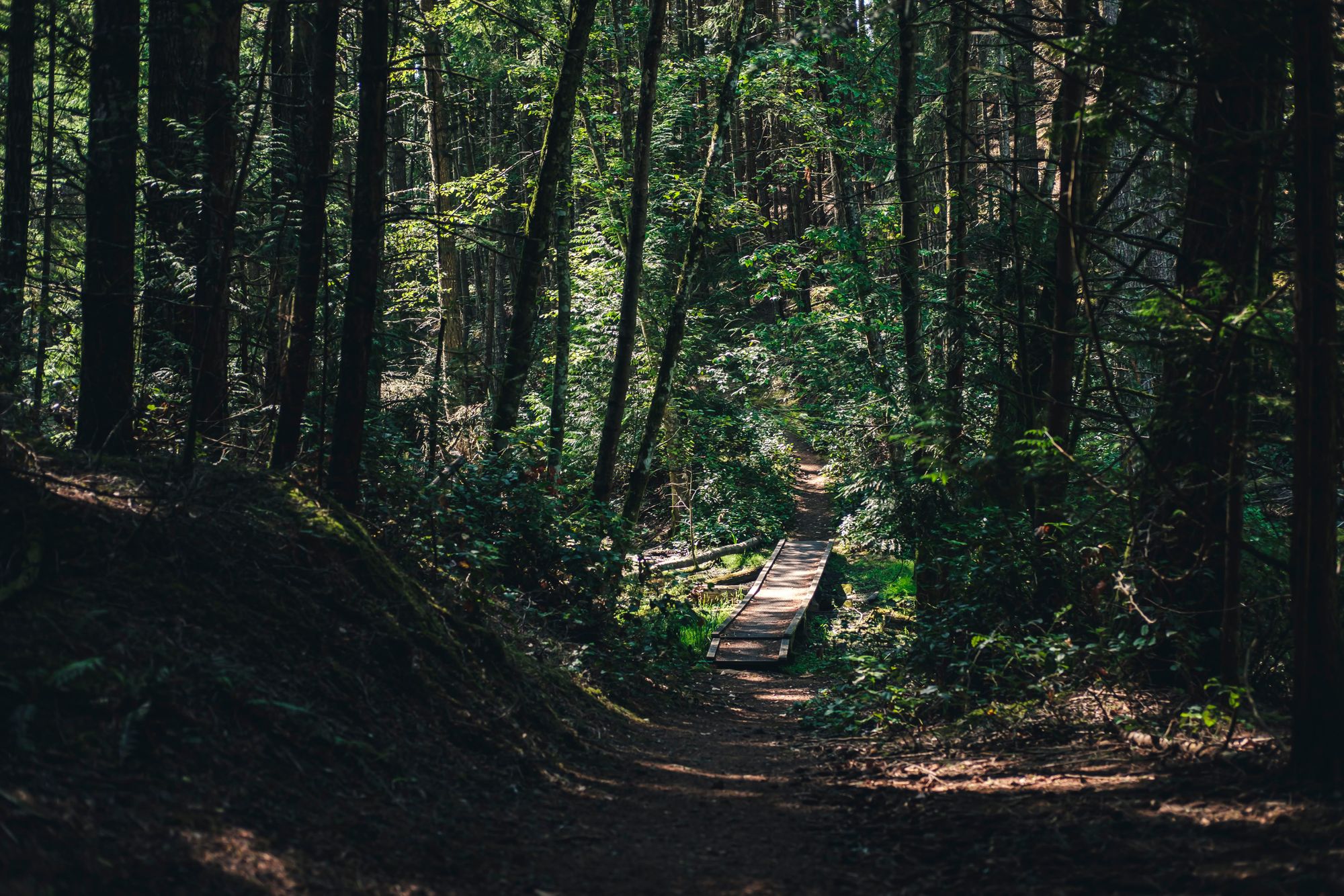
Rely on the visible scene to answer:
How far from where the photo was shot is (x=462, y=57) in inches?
674

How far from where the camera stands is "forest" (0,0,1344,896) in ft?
13.0

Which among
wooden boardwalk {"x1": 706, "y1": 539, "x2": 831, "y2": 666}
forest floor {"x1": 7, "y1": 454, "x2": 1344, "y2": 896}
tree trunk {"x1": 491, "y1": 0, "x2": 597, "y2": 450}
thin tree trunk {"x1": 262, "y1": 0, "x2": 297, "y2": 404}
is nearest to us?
forest floor {"x1": 7, "y1": 454, "x2": 1344, "y2": 896}

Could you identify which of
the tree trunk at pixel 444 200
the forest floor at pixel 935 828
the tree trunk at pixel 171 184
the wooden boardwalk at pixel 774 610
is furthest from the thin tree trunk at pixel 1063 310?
the tree trunk at pixel 444 200

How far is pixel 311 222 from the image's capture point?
23.2 feet

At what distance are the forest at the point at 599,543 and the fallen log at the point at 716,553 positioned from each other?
7893 mm

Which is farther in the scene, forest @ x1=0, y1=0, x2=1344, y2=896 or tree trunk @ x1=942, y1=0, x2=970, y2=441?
tree trunk @ x1=942, y1=0, x2=970, y2=441

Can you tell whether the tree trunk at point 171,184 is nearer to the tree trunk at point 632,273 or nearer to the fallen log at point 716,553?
the tree trunk at point 632,273

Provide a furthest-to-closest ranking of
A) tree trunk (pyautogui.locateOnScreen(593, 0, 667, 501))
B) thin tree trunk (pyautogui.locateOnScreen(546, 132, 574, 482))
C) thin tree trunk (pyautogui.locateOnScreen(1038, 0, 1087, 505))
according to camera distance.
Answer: thin tree trunk (pyautogui.locateOnScreen(546, 132, 574, 482)) < tree trunk (pyautogui.locateOnScreen(593, 0, 667, 501)) < thin tree trunk (pyautogui.locateOnScreen(1038, 0, 1087, 505))

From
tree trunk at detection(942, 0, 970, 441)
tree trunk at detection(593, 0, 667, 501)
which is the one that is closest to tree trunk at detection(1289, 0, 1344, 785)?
tree trunk at detection(942, 0, 970, 441)

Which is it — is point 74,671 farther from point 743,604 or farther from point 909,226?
point 743,604

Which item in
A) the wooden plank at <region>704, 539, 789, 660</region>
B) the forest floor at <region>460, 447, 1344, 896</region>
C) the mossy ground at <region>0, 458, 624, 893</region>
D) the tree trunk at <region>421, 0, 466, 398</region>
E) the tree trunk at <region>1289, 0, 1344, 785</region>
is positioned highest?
the tree trunk at <region>421, 0, 466, 398</region>

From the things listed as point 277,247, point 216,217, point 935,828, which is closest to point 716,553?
point 277,247

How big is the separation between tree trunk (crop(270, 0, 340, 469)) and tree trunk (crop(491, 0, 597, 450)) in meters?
3.62

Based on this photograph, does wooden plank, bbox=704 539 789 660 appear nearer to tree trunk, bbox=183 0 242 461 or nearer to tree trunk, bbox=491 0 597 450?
tree trunk, bbox=491 0 597 450
